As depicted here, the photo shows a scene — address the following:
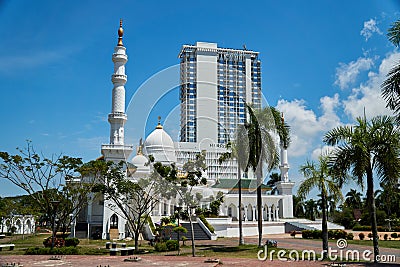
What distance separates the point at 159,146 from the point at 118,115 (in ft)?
42.4

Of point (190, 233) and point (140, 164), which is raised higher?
point (140, 164)

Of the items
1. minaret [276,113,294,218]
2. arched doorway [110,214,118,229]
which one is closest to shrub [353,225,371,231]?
minaret [276,113,294,218]

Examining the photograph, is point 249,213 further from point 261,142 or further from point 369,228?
point 261,142

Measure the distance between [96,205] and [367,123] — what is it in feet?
88.0

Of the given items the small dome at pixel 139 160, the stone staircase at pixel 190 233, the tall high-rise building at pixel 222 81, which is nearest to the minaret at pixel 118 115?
the tall high-rise building at pixel 222 81

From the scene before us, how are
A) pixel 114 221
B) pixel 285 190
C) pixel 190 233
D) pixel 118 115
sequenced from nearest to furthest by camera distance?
1. pixel 190 233
2. pixel 118 115
3. pixel 114 221
4. pixel 285 190

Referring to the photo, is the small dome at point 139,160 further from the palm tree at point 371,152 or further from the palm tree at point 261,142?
the palm tree at point 371,152

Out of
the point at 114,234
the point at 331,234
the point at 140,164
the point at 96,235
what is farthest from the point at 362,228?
the point at 96,235

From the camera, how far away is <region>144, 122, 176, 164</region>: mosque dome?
45938 mm

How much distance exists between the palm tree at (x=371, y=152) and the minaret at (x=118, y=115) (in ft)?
73.9

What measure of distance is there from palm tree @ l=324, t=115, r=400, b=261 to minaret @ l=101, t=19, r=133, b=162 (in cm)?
2251

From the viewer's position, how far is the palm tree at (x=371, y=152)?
15008 millimetres

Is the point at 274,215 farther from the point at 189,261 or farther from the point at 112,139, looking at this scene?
the point at 189,261

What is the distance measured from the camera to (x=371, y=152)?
15531 mm
